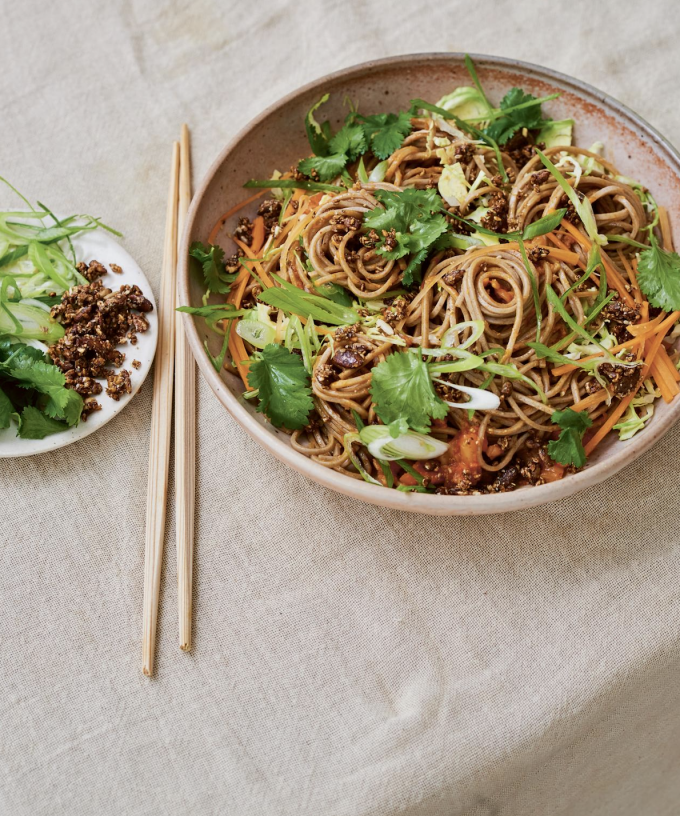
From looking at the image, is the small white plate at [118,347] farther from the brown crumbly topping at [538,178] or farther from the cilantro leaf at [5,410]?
the brown crumbly topping at [538,178]

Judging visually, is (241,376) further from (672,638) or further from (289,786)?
(672,638)

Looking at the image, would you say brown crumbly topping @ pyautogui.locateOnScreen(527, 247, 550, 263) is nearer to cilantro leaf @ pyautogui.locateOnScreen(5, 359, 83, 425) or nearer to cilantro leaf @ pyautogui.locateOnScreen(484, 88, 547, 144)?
cilantro leaf @ pyautogui.locateOnScreen(484, 88, 547, 144)

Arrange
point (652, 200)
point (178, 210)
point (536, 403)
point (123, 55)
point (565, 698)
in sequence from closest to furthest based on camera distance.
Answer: point (536, 403) → point (565, 698) → point (652, 200) → point (178, 210) → point (123, 55)

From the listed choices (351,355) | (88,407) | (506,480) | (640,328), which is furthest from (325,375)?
(640,328)

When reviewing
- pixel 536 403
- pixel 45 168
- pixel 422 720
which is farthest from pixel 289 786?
pixel 45 168

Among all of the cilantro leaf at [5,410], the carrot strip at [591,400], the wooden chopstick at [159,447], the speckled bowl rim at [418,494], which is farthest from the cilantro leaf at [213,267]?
the carrot strip at [591,400]

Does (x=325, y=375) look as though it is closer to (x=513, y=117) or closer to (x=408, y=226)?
(x=408, y=226)
